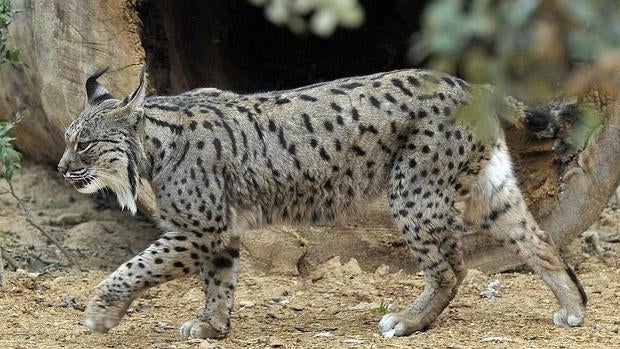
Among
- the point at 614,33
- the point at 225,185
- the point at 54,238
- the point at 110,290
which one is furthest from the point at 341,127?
the point at 614,33

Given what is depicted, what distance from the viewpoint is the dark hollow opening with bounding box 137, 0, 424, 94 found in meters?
7.46

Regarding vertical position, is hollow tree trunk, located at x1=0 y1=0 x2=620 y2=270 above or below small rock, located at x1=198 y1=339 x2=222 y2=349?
above

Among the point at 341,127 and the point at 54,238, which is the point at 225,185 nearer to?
the point at 341,127

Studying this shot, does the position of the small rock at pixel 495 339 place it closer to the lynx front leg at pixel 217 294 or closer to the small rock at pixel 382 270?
the lynx front leg at pixel 217 294

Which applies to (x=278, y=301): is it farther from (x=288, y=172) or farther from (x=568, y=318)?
(x=568, y=318)

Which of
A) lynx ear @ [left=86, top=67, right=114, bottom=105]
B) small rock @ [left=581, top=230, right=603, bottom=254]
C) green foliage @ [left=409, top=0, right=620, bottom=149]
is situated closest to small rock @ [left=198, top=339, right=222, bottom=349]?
lynx ear @ [left=86, top=67, right=114, bottom=105]

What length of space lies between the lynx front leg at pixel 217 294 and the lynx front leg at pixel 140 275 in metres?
0.16

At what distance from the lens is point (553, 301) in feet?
20.0

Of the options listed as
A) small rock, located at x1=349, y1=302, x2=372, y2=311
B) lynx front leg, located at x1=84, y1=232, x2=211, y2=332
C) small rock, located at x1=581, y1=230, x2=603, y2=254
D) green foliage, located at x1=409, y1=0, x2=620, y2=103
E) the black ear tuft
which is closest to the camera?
green foliage, located at x1=409, y1=0, x2=620, y2=103

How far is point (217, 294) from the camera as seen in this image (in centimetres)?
548

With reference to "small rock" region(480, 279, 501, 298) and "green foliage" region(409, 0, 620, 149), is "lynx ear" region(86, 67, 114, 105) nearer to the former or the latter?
"small rock" region(480, 279, 501, 298)

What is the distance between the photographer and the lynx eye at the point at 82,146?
5418mm

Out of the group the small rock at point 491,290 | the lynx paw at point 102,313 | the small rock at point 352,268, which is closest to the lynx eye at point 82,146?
the lynx paw at point 102,313

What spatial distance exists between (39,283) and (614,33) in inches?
224
